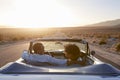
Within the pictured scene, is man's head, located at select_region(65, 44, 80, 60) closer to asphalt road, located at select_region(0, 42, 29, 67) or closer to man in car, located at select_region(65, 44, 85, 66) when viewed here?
man in car, located at select_region(65, 44, 85, 66)

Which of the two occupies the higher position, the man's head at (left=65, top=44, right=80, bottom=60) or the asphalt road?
the man's head at (left=65, top=44, right=80, bottom=60)

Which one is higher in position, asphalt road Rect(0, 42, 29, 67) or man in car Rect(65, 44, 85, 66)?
man in car Rect(65, 44, 85, 66)

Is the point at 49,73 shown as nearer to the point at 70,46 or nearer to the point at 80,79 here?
the point at 80,79

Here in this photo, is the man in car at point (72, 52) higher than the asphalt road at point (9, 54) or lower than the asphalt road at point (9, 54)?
higher

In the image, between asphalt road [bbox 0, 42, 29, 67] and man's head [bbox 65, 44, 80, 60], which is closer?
man's head [bbox 65, 44, 80, 60]

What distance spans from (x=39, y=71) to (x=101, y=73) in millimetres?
934

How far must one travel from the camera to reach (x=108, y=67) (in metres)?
4.86

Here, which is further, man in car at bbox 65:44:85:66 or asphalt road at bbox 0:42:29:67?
asphalt road at bbox 0:42:29:67

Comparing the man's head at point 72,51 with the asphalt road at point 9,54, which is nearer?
the man's head at point 72,51

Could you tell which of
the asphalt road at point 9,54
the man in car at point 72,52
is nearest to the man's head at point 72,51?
the man in car at point 72,52

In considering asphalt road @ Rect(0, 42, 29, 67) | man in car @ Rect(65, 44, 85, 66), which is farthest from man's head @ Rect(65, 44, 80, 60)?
asphalt road @ Rect(0, 42, 29, 67)

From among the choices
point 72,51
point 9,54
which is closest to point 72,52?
point 72,51

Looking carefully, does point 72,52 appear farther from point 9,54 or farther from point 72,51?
point 9,54

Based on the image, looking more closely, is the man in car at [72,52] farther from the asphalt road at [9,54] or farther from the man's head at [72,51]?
the asphalt road at [9,54]
